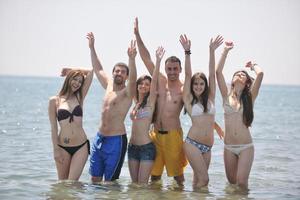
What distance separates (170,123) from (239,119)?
1288 millimetres

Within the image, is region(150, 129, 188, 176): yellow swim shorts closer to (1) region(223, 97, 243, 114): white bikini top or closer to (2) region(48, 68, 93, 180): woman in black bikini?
(1) region(223, 97, 243, 114): white bikini top

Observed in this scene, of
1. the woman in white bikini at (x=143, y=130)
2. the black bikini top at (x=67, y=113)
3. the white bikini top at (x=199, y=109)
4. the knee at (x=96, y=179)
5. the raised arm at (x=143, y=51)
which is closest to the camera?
the black bikini top at (x=67, y=113)

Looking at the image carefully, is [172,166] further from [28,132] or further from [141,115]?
[28,132]

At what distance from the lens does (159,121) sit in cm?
1002

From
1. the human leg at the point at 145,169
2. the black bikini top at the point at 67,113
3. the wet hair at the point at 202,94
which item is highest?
the wet hair at the point at 202,94

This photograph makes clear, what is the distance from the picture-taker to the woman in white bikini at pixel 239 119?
9.82 meters

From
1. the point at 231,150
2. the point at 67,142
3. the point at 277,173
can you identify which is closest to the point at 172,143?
the point at 231,150

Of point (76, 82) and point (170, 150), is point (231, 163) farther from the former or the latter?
point (76, 82)

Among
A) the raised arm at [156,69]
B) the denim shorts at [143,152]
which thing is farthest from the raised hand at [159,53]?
the denim shorts at [143,152]

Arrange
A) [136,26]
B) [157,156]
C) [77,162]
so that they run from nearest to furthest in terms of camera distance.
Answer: [77,162], [157,156], [136,26]

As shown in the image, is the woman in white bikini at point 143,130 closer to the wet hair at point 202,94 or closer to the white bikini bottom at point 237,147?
the wet hair at point 202,94

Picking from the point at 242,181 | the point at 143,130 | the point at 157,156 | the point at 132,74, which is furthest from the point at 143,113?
the point at 242,181

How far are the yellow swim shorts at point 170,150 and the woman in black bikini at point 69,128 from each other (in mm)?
1382

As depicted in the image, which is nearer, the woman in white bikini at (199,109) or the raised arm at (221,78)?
the woman in white bikini at (199,109)
